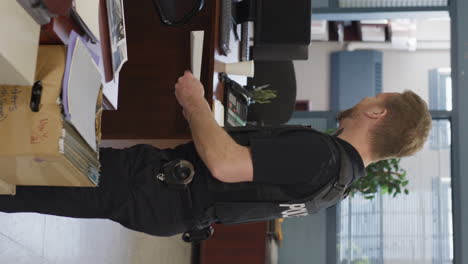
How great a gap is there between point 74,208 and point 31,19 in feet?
2.29

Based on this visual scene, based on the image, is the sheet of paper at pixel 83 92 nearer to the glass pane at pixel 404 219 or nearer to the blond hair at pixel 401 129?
the blond hair at pixel 401 129

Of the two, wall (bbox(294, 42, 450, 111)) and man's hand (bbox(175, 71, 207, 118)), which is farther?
wall (bbox(294, 42, 450, 111))

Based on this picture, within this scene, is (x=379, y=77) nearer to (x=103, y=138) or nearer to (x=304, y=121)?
(x=304, y=121)

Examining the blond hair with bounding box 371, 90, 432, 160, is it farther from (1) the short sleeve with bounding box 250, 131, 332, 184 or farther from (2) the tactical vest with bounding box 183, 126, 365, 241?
(1) the short sleeve with bounding box 250, 131, 332, 184

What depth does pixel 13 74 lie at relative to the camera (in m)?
1.51

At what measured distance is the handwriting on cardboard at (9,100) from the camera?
166cm

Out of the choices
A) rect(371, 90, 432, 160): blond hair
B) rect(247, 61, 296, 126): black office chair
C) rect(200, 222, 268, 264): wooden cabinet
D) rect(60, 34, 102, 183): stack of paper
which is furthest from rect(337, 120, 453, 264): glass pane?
rect(60, 34, 102, 183): stack of paper

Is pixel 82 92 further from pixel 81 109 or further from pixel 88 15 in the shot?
pixel 88 15

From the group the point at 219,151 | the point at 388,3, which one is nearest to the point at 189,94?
the point at 219,151

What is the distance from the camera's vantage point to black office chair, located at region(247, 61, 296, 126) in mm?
4320

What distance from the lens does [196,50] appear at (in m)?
3.03

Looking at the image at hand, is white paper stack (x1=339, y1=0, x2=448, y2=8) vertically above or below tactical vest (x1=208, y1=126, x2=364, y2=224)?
above

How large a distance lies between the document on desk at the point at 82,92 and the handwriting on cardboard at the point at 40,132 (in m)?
0.06

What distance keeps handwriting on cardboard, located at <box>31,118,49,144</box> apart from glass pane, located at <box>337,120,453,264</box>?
4.72 meters
